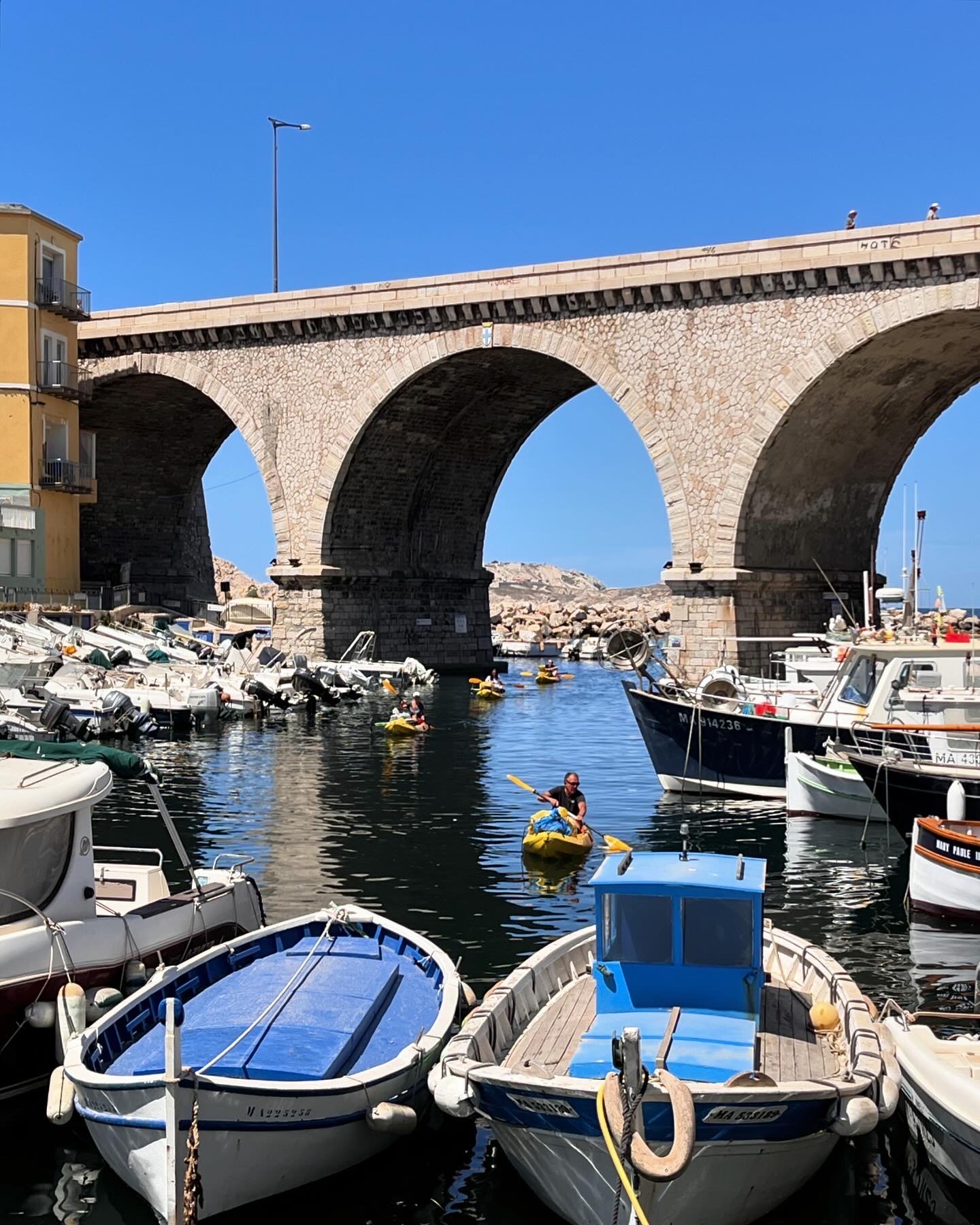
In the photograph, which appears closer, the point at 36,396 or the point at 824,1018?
the point at 824,1018

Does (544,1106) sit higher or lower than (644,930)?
lower

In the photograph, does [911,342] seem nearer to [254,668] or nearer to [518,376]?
[518,376]

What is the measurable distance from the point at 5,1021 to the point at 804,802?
13323 millimetres

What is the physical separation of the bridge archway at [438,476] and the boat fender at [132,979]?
2510 cm

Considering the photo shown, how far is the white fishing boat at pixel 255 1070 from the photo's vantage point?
318 inches

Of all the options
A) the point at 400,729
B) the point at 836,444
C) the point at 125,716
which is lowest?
the point at 400,729

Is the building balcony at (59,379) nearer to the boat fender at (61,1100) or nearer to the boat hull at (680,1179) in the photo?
the boat fender at (61,1100)

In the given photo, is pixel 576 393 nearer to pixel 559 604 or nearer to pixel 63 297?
pixel 63 297

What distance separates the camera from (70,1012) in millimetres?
9766

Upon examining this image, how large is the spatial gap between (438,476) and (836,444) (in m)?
14.7

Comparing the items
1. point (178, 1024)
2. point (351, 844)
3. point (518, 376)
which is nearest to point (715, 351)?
point (518, 376)

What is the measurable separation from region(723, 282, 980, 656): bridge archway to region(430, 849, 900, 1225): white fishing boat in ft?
76.0

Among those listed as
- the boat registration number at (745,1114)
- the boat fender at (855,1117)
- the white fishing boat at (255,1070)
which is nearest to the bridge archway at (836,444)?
the white fishing boat at (255,1070)

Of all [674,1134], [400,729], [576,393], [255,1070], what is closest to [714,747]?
[400,729]
